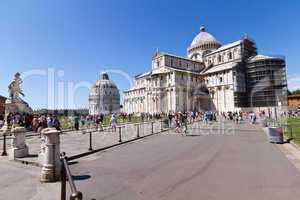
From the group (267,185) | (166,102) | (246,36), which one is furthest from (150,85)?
(267,185)

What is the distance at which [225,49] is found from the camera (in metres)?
77.9

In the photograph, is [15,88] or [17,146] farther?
[15,88]

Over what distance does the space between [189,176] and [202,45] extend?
88191 millimetres

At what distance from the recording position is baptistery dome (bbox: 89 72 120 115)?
125m

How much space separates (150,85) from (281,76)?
43256mm

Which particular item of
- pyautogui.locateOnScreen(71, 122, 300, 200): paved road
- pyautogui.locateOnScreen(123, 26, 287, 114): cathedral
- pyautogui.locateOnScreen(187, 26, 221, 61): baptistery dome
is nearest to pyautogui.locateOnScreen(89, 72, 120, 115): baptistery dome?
pyautogui.locateOnScreen(123, 26, 287, 114): cathedral

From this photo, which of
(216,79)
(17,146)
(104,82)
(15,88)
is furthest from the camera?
(104,82)

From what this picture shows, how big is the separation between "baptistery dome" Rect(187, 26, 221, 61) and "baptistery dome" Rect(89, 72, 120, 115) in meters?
57.5

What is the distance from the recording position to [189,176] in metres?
6.46

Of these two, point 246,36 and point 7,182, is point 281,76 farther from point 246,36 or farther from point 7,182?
point 7,182

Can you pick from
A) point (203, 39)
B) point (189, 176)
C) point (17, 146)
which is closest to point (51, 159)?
point (17, 146)

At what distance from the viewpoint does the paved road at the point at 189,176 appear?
16.7ft

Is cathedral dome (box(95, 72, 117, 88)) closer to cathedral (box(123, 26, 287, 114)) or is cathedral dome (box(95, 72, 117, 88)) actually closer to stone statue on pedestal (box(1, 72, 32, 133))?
cathedral (box(123, 26, 287, 114))

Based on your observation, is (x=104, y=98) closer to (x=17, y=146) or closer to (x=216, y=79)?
(x=216, y=79)
